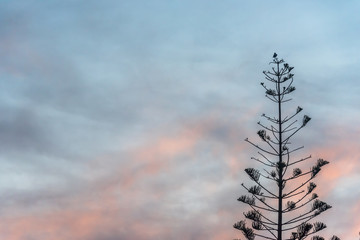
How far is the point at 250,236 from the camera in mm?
47031

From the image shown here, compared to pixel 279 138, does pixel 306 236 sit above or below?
below

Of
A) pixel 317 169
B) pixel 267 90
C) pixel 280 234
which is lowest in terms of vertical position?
pixel 280 234

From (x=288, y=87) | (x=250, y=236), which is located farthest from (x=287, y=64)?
(x=250, y=236)

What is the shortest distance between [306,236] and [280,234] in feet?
4.10

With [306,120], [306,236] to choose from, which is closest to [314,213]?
[306,236]

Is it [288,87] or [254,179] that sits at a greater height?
[288,87]

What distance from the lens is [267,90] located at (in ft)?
157

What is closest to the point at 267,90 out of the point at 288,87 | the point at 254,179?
the point at 288,87

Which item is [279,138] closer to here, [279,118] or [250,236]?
[279,118]

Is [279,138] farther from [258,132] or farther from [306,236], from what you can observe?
[306,236]

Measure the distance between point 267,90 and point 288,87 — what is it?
968mm

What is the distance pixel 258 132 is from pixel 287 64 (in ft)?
11.0

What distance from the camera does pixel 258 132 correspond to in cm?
4769

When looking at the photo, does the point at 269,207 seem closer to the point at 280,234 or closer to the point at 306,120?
the point at 280,234
